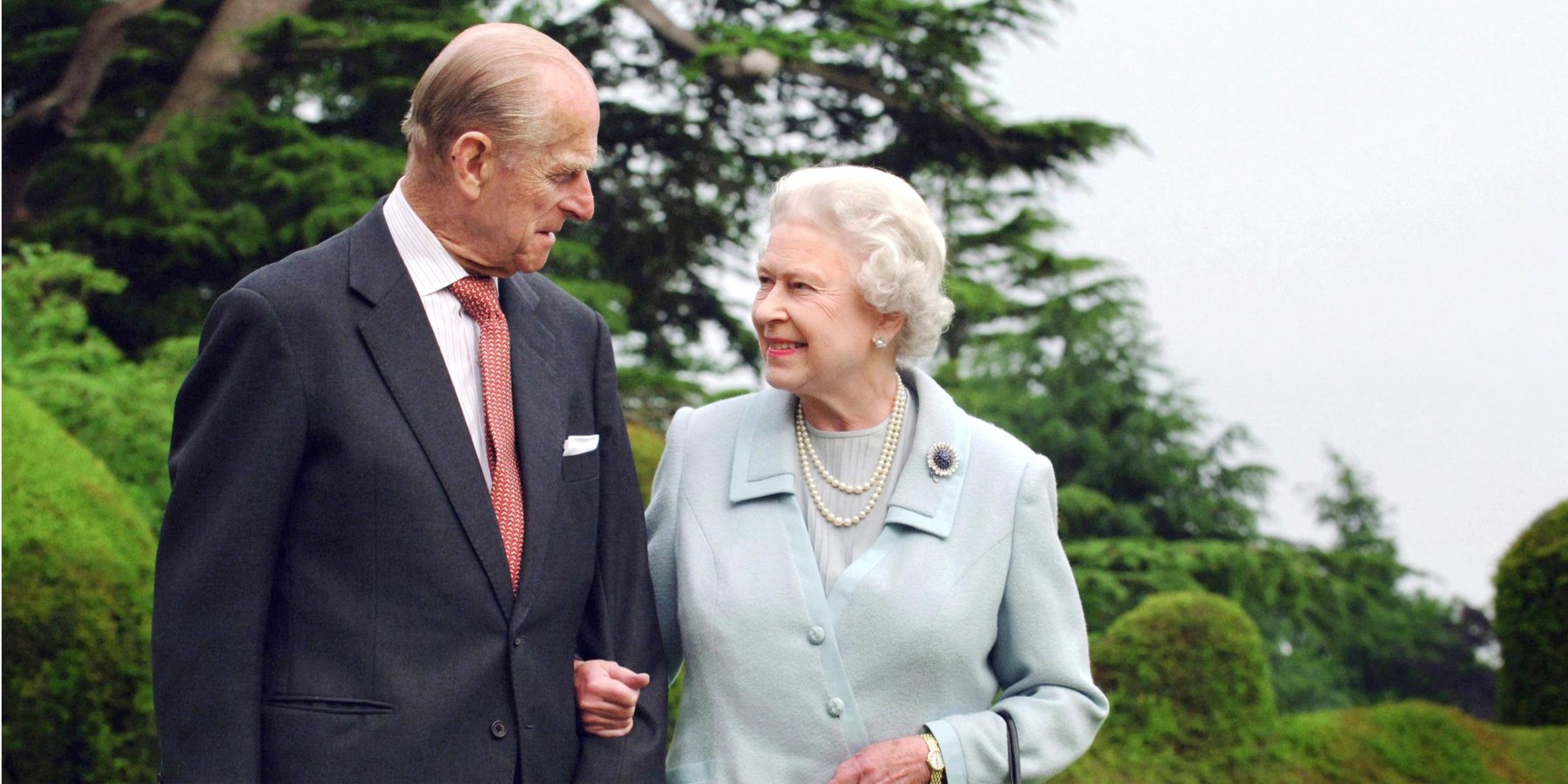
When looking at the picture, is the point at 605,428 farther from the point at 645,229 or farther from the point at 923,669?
the point at 645,229

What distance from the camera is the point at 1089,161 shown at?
10039 millimetres

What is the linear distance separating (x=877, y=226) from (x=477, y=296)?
686 millimetres

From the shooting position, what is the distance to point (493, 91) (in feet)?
7.59

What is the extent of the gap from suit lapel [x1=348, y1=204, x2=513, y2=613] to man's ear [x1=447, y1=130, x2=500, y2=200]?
167mm

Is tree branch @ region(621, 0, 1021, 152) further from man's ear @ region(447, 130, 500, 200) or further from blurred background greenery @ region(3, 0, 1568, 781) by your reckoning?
man's ear @ region(447, 130, 500, 200)

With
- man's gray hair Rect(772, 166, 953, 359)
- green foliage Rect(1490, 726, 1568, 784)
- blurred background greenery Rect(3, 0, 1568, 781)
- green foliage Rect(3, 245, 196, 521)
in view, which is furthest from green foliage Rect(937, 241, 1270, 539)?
man's gray hair Rect(772, 166, 953, 359)

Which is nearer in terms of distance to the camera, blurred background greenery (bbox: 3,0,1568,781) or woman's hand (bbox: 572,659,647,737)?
woman's hand (bbox: 572,659,647,737)

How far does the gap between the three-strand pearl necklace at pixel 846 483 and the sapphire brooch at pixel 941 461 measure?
8 cm

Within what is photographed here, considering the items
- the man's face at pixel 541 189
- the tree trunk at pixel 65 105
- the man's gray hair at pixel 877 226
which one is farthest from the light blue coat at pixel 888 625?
the tree trunk at pixel 65 105

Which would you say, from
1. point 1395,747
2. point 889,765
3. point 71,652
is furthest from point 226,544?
point 1395,747

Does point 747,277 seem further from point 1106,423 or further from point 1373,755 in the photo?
point 1373,755

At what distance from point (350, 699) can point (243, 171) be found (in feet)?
24.8

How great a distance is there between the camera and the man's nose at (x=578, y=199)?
7.91ft

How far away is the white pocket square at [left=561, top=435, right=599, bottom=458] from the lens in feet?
8.24
